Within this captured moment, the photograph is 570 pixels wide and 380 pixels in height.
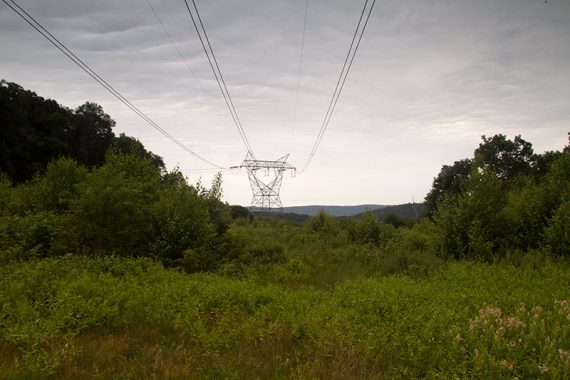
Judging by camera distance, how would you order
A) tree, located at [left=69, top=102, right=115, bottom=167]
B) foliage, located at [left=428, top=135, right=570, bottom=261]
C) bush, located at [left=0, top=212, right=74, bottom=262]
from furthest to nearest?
tree, located at [left=69, top=102, right=115, bottom=167] → foliage, located at [left=428, top=135, right=570, bottom=261] → bush, located at [left=0, top=212, right=74, bottom=262]

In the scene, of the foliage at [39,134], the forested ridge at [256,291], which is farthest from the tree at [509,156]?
the foliage at [39,134]

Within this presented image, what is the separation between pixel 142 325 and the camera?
6562 mm

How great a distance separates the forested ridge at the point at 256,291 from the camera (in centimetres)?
513

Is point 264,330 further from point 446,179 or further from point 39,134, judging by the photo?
point 446,179

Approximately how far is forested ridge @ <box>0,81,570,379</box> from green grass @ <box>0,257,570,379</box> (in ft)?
0.10

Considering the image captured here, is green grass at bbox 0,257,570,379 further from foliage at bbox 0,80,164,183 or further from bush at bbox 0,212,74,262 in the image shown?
foliage at bbox 0,80,164,183

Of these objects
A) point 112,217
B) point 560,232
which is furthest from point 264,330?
point 560,232

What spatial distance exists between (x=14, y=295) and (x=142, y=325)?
8.24 feet

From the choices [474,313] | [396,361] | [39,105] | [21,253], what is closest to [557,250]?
[474,313]

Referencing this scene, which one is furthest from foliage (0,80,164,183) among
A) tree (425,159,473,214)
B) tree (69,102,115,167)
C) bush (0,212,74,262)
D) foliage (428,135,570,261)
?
tree (425,159,473,214)

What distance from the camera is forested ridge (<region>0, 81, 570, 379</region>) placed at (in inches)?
202

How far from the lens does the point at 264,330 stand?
650cm

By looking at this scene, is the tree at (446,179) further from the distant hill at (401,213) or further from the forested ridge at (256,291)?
the forested ridge at (256,291)

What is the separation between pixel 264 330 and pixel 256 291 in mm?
2448
